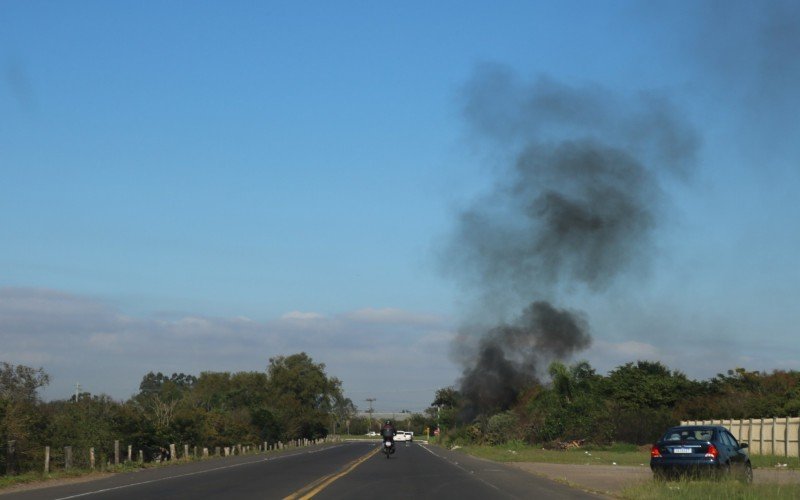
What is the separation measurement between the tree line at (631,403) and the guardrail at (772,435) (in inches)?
300

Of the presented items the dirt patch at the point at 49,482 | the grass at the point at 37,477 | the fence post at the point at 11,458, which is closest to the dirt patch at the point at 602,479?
the dirt patch at the point at 49,482

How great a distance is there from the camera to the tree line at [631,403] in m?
59.9

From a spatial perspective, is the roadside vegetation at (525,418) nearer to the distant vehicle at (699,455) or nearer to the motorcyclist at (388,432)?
the motorcyclist at (388,432)

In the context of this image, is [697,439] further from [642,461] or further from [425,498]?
[642,461]

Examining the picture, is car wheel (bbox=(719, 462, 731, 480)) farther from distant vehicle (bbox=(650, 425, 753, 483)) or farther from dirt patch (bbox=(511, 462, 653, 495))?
dirt patch (bbox=(511, 462, 653, 495))

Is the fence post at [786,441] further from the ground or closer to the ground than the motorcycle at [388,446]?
further from the ground

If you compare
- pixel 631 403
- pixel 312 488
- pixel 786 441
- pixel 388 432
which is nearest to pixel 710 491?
pixel 312 488

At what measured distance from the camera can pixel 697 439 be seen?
78.0 feet

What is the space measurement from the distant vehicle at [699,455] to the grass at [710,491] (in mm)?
896

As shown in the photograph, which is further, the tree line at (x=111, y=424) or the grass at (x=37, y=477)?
the tree line at (x=111, y=424)

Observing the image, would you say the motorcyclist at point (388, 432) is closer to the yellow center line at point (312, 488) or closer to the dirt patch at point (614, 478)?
the dirt patch at point (614, 478)

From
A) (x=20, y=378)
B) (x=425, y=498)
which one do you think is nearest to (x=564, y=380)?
(x=20, y=378)

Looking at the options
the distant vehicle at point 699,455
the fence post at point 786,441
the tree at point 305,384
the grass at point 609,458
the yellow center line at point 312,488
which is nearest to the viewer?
the yellow center line at point 312,488

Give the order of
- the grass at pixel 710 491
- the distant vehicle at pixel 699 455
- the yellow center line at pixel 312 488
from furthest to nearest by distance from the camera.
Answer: the distant vehicle at pixel 699 455
the yellow center line at pixel 312 488
the grass at pixel 710 491
